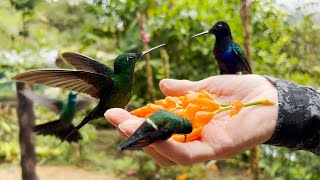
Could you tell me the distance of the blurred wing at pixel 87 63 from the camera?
1650 mm

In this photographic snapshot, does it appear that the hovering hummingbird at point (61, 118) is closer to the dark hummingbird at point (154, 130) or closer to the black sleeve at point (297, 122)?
the black sleeve at point (297, 122)

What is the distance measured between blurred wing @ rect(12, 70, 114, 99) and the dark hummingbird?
44 centimetres

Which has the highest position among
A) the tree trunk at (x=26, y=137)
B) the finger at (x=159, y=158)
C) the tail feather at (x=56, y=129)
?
the finger at (x=159, y=158)

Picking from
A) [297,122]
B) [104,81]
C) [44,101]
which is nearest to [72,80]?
[104,81]

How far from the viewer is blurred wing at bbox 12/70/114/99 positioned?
1371 millimetres

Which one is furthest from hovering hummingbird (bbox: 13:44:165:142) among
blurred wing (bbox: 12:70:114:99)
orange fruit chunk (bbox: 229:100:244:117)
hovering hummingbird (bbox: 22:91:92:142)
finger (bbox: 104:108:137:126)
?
hovering hummingbird (bbox: 22:91:92:142)

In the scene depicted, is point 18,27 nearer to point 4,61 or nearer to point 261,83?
point 4,61

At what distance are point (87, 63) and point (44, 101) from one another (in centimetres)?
172

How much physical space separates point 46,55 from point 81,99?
0.76 meters

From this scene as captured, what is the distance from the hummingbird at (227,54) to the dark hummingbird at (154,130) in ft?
3.74

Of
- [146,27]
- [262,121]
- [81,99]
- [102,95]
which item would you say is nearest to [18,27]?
[146,27]

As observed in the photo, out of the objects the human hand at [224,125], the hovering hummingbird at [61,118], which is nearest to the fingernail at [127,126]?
the human hand at [224,125]

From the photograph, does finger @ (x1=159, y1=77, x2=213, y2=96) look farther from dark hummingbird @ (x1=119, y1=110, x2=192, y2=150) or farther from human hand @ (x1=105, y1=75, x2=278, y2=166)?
dark hummingbird @ (x1=119, y1=110, x2=192, y2=150)

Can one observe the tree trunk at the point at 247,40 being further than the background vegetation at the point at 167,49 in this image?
No
